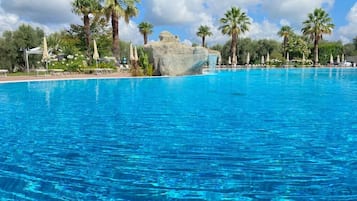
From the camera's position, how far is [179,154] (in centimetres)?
477

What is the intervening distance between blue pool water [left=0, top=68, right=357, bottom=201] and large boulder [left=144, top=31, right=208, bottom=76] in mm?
16820

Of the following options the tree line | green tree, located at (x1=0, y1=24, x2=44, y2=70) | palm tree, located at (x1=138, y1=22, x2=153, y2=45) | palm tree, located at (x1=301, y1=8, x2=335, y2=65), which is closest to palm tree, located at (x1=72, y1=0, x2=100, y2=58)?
the tree line

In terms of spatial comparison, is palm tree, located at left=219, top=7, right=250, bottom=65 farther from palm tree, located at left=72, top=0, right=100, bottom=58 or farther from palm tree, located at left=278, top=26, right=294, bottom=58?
palm tree, located at left=72, top=0, right=100, bottom=58

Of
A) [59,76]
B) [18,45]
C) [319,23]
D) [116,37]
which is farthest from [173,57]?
[319,23]

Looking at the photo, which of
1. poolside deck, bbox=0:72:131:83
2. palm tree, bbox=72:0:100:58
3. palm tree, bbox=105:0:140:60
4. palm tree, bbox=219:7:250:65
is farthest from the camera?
palm tree, bbox=219:7:250:65

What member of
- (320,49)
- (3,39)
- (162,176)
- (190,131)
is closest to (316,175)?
(162,176)

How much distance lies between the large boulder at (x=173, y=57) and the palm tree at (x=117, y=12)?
2.83 metres

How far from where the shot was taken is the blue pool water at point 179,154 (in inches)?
136

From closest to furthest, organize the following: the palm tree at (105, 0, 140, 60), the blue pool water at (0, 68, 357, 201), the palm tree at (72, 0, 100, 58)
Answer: the blue pool water at (0, 68, 357, 201), the palm tree at (105, 0, 140, 60), the palm tree at (72, 0, 100, 58)

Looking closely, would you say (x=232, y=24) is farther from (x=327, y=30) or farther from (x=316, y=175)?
(x=316, y=175)

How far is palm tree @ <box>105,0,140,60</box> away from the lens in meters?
26.3

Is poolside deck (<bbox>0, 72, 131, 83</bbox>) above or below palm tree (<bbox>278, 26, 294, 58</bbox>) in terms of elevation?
below

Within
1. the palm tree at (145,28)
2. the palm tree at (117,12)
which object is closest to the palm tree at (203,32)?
the palm tree at (145,28)

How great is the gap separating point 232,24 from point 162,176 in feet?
132
